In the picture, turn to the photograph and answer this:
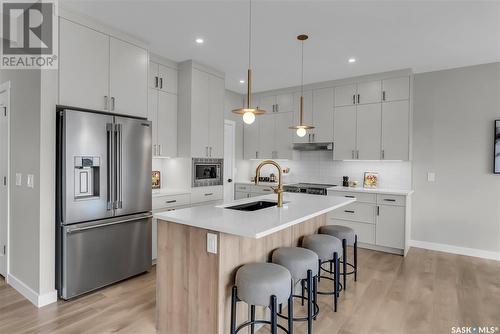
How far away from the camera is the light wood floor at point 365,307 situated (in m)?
2.38

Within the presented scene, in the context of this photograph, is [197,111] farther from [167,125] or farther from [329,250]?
[329,250]

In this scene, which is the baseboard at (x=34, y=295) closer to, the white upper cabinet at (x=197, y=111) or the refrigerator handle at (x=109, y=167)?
the refrigerator handle at (x=109, y=167)

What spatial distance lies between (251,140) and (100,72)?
137 inches

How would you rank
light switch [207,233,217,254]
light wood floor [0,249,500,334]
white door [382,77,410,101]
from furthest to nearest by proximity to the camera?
white door [382,77,410,101]
light wood floor [0,249,500,334]
light switch [207,233,217,254]

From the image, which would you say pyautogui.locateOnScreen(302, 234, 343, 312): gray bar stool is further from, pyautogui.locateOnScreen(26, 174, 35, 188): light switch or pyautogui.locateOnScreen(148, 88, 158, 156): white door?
pyautogui.locateOnScreen(26, 174, 35, 188): light switch

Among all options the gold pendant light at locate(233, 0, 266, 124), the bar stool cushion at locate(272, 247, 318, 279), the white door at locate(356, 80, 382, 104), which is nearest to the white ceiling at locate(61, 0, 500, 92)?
the gold pendant light at locate(233, 0, 266, 124)

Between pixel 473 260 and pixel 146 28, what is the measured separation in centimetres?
511

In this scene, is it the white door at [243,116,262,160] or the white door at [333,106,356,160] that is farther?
the white door at [243,116,262,160]

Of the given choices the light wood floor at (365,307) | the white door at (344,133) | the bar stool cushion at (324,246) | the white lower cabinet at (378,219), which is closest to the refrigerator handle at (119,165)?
the light wood floor at (365,307)

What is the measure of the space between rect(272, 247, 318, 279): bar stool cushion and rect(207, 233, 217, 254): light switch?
635 mm

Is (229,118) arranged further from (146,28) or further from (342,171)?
(146,28)

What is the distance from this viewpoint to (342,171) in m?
5.31

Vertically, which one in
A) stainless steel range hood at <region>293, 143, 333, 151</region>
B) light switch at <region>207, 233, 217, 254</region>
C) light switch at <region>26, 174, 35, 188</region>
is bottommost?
light switch at <region>207, 233, 217, 254</region>

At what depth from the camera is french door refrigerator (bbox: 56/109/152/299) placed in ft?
8.92
